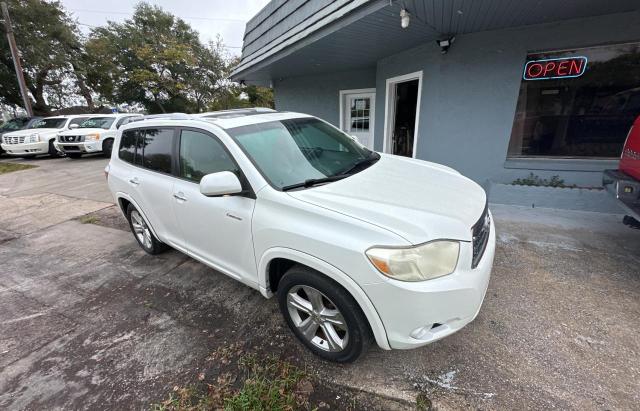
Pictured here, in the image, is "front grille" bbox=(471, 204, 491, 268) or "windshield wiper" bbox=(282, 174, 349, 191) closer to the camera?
"front grille" bbox=(471, 204, 491, 268)

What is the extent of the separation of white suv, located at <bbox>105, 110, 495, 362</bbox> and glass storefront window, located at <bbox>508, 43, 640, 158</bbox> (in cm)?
306

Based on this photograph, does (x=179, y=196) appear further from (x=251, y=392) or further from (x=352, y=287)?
(x=352, y=287)

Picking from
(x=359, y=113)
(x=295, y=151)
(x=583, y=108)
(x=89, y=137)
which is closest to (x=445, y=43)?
(x=583, y=108)

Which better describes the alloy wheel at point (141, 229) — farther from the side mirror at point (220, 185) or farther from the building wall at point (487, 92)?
the building wall at point (487, 92)

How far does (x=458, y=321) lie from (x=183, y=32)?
98.5 ft

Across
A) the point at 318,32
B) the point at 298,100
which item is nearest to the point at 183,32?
the point at 298,100

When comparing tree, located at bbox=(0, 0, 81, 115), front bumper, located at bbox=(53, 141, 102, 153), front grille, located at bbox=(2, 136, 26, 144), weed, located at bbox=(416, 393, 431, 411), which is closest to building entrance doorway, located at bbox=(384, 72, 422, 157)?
Result: weed, located at bbox=(416, 393, 431, 411)

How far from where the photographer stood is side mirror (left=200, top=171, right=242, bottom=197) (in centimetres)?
202

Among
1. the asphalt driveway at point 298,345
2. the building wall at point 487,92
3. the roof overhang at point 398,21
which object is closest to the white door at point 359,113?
the roof overhang at point 398,21

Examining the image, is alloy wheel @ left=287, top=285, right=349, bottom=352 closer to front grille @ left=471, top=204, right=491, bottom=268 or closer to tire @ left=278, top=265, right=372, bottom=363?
tire @ left=278, top=265, right=372, bottom=363

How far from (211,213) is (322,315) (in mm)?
1245

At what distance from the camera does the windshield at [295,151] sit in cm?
225

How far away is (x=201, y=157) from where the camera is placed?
258 centimetres

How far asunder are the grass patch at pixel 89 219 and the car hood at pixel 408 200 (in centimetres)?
513
